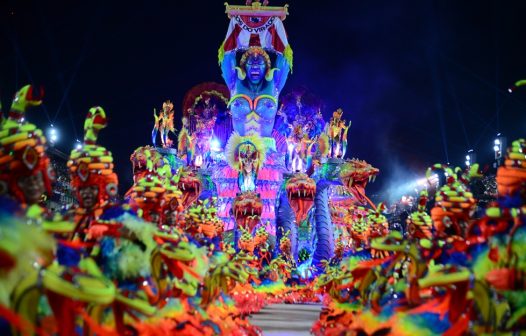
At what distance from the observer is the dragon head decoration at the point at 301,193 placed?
63.4 feet

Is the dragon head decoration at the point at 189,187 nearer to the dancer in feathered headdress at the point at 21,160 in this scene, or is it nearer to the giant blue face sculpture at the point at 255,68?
the giant blue face sculpture at the point at 255,68

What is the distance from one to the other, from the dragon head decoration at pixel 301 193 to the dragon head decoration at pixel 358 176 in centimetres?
132

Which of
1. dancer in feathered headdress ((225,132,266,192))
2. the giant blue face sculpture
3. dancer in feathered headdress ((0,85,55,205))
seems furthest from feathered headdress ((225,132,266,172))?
dancer in feathered headdress ((0,85,55,205))

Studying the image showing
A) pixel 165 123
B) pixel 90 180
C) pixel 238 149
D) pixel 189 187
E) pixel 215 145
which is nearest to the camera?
pixel 90 180

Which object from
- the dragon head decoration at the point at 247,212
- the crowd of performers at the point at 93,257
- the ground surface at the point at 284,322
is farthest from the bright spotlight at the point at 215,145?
the crowd of performers at the point at 93,257

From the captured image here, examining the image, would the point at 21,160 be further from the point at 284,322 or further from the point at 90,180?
the point at 284,322

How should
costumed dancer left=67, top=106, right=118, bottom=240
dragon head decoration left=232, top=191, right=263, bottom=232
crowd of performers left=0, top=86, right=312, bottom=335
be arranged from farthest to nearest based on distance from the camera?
dragon head decoration left=232, top=191, right=263, bottom=232 < costumed dancer left=67, top=106, right=118, bottom=240 < crowd of performers left=0, top=86, right=312, bottom=335

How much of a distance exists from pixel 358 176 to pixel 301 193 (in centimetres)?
210

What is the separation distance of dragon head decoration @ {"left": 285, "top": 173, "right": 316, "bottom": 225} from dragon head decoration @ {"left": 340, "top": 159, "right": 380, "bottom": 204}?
1.32 m

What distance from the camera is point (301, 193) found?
19391mm

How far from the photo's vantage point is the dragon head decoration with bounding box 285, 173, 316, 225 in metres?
19.3

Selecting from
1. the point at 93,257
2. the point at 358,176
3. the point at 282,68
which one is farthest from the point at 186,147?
the point at 93,257

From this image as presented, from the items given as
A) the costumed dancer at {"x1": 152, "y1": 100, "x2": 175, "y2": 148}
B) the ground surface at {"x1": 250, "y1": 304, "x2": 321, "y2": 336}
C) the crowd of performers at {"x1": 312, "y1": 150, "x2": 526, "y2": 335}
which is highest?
the costumed dancer at {"x1": 152, "y1": 100, "x2": 175, "y2": 148}

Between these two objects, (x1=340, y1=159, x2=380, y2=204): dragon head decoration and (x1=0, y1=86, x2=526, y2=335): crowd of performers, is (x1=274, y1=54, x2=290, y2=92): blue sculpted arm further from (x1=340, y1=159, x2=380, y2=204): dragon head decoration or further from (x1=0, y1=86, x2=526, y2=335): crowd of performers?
(x1=0, y1=86, x2=526, y2=335): crowd of performers
